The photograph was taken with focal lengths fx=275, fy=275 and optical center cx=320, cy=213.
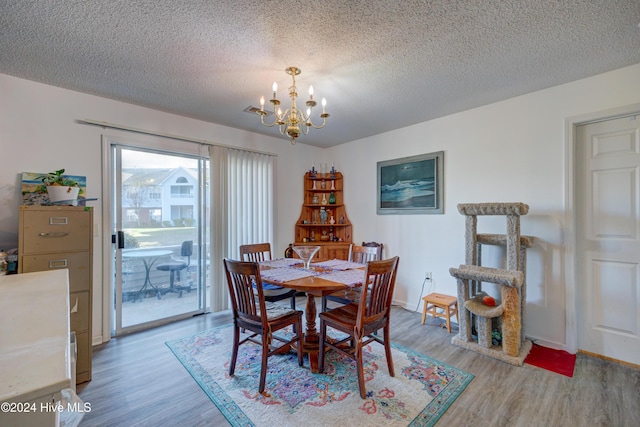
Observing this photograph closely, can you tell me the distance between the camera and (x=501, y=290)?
255 cm

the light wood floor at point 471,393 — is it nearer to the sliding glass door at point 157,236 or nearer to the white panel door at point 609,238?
the white panel door at point 609,238

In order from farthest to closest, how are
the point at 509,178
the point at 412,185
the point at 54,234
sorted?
the point at 412,185
the point at 509,178
the point at 54,234

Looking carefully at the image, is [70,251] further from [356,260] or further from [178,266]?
[356,260]

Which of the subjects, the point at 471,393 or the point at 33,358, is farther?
the point at 471,393

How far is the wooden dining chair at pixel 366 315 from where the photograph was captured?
1918 mm

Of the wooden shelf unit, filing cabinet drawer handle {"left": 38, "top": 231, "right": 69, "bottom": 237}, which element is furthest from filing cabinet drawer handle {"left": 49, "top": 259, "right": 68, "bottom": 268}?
the wooden shelf unit

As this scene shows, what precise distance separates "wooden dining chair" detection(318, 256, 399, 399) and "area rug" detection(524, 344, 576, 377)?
4.30ft

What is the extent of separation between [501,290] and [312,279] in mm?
1783

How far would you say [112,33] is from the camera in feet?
5.97

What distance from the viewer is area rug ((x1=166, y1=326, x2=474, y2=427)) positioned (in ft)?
5.70

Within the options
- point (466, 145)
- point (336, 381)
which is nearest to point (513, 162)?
point (466, 145)

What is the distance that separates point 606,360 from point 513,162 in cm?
193

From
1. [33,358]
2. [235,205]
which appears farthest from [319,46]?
[235,205]

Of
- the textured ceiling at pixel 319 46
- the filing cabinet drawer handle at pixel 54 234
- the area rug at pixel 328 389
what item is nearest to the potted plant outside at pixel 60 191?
the filing cabinet drawer handle at pixel 54 234
